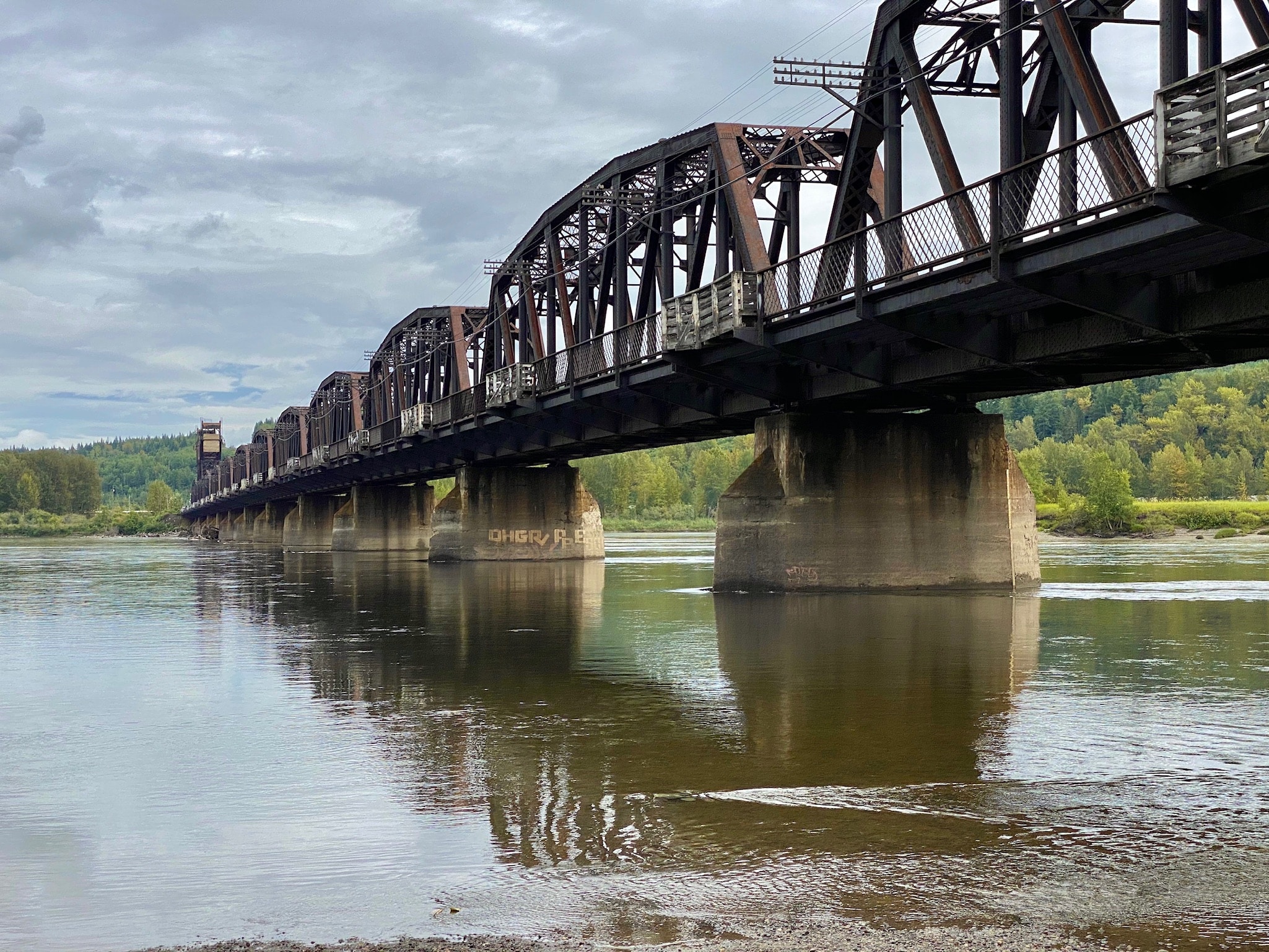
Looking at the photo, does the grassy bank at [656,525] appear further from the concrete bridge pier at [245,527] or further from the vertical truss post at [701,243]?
the vertical truss post at [701,243]

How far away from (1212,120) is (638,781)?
39.0ft

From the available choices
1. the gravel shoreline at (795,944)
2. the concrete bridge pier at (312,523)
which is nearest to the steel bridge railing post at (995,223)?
the gravel shoreline at (795,944)

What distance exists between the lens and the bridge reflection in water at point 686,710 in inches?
409

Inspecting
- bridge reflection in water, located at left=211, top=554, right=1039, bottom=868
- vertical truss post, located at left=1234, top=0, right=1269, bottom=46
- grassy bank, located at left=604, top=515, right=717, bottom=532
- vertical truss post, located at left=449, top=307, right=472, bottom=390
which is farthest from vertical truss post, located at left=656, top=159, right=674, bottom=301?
grassy bank, located at left=604, top=515, right=717, bottom=532

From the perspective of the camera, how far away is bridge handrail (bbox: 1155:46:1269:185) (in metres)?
17.1

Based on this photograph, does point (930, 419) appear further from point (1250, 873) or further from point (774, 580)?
point (1250, 873)

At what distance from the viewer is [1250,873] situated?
8820 mm

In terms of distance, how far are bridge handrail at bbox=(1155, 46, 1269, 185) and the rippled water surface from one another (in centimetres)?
683

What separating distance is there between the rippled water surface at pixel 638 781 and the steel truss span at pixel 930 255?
6016mm

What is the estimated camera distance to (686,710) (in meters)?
16.5

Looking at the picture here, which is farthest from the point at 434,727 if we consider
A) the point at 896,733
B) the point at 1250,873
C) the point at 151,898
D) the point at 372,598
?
the point at 372,598

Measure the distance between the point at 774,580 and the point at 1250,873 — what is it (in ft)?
90.1

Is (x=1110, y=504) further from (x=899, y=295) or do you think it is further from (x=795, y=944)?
(x=795, y=944)

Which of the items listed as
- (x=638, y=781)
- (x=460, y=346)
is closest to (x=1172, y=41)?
(x=638, y=781)
